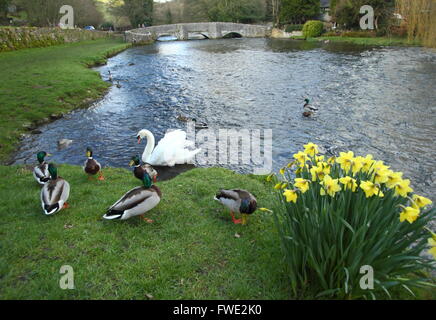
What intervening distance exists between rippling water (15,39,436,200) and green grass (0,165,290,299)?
3.33m

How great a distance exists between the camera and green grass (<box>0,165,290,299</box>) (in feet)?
13.4

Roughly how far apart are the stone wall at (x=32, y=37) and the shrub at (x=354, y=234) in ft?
118

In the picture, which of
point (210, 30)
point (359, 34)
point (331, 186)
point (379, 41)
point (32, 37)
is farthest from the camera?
point (210, 30)

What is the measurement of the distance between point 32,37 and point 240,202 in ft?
129

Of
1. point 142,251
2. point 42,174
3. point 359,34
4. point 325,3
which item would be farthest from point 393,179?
point 325,3

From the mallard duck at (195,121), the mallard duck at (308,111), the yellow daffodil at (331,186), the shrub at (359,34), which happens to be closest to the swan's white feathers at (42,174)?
the yellow daffodil at (331,186)

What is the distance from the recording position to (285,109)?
14992 mm

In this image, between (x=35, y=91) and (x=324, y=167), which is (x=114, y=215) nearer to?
(x=324, y=167)

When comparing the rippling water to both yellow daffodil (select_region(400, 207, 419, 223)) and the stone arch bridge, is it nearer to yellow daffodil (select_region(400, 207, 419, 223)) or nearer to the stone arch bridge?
yellow daffodil (select_region(400, 207, 419, 223))

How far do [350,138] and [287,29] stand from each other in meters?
52.3

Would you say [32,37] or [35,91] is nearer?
[35,91]

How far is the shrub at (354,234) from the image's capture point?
11.0 feet

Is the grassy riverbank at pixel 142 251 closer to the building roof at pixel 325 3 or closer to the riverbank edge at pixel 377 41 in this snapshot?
the riverbank edge at pixel 377 41

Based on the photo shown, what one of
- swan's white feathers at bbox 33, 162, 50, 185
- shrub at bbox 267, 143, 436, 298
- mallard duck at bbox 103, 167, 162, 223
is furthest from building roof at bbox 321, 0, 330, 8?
shrub at bbox 267, 143, 436, 298
